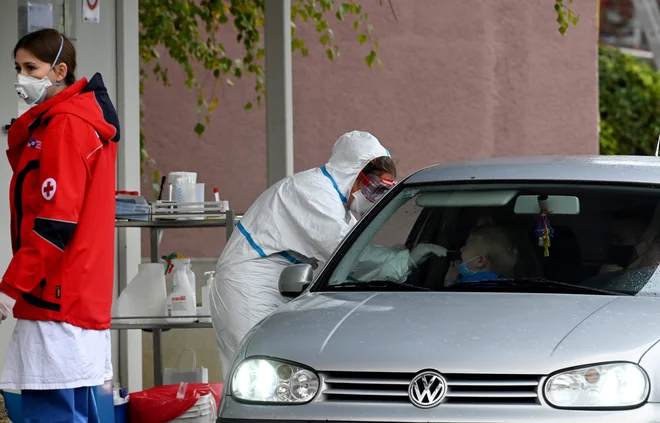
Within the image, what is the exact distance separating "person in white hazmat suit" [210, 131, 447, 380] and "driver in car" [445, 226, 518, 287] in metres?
0.76

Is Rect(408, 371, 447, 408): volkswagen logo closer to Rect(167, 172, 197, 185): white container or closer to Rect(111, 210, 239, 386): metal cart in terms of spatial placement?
Rect(111, 210, 239, 386): metal cart

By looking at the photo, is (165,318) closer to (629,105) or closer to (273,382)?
(273,382)

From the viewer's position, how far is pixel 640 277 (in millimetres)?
4641

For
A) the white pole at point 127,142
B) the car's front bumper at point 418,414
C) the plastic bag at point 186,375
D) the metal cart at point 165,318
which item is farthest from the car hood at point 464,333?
the white pole at point 127,142

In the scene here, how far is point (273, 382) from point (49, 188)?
1.10 meters

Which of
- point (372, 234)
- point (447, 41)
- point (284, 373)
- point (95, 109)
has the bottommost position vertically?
point (284, 373)

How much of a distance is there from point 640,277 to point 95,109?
6.86 feet

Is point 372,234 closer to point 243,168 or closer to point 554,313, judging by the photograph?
point 554,313

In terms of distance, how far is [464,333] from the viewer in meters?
A: 4.13

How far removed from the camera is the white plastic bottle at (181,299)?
6.82 metres

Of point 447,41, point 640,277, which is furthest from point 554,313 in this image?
point 447,41

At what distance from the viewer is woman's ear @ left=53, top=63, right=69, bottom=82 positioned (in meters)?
4.95

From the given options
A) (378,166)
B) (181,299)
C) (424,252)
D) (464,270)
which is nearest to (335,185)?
(378,166)

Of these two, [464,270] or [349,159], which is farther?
[349,159]
